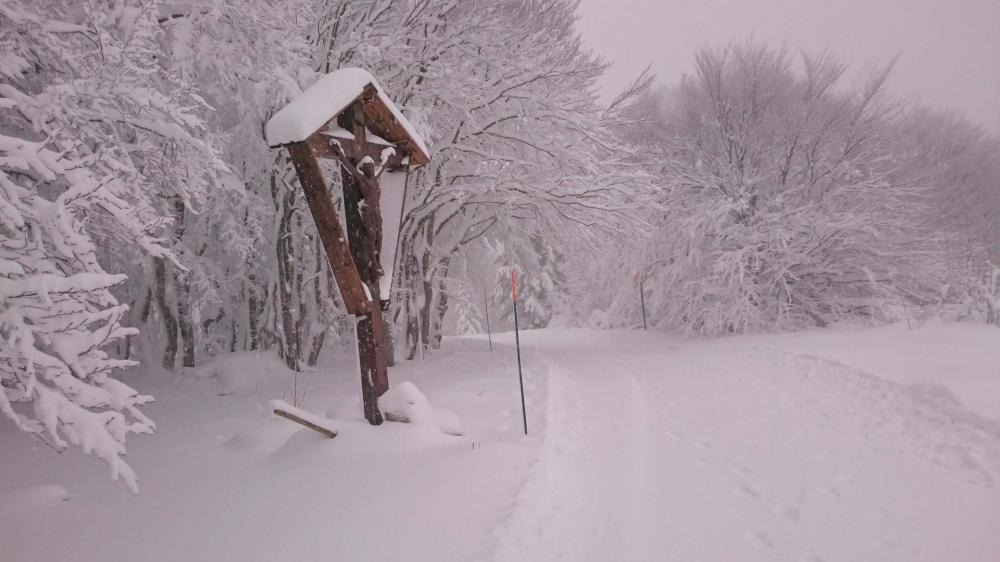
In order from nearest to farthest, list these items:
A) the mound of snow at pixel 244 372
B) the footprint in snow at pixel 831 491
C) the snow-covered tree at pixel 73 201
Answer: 1. the snow-covered tree at pixel 73 201
2. the footprint in snow at pixel 831 491
3. the mound of snow at pixel 244 372

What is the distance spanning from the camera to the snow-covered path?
3.04m

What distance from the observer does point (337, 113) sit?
13.8ft

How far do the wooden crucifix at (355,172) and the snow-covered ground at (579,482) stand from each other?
1.09 meters

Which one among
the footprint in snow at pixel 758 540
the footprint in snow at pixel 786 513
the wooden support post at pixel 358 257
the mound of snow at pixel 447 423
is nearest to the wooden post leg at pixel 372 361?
the wooden support post at pixel 358 257

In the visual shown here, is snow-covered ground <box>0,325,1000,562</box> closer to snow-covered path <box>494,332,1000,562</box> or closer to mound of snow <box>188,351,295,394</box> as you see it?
snow-covered path <box>494,332,1000,562</box>

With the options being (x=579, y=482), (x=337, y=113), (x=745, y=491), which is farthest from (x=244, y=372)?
(x=745, y=491)

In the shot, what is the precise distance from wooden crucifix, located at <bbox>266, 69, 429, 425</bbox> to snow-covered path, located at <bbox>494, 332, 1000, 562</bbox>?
7.05 feet

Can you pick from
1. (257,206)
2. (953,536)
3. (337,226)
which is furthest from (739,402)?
(257,206)

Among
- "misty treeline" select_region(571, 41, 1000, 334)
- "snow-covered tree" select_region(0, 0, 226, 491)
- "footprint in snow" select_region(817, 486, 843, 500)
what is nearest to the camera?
"snow-covered tree" select_region(0, 0, 226, 491)

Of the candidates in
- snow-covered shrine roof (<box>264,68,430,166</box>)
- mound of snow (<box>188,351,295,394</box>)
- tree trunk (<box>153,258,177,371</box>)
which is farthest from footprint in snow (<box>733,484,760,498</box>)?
tree trunk (<box>153,258,177,371</box>)

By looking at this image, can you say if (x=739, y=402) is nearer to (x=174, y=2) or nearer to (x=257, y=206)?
(x=174, y=2)

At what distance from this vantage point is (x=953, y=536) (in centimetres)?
301

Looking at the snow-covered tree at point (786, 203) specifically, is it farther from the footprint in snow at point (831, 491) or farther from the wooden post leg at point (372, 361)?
the wooden post leg at point (372, 361)

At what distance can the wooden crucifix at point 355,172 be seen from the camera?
13.4 feet
